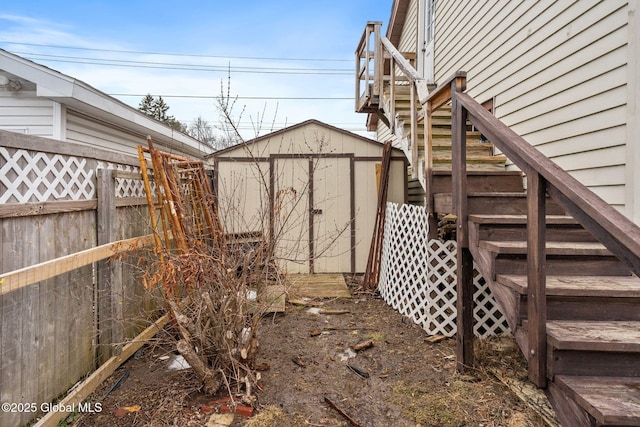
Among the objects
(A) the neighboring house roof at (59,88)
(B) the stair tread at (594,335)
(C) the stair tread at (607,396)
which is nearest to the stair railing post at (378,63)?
(A) the neighboring house roof at (59,88)

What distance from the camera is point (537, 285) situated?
1745mm

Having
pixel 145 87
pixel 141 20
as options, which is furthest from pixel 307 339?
pixel 145 87

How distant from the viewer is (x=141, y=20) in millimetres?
17766

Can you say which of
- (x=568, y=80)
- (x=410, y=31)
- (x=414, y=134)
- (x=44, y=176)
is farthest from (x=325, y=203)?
(x=410, y=31)

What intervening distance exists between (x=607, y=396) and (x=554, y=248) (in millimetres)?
1025

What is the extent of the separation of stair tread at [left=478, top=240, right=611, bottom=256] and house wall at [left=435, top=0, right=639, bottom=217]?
0.43 meters

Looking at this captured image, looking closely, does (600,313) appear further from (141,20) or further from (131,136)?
(141,20)

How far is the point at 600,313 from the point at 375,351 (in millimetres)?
1837

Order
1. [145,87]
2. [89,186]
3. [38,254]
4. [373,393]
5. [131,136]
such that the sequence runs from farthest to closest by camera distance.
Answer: [145,87]
[131,136]
[89,186]
[373,393]
[38,254]

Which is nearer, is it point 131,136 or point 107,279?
point 107,279

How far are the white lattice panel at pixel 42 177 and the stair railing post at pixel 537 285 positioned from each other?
107 inches

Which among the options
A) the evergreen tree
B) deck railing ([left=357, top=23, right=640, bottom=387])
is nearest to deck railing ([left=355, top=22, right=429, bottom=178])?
deck railing ([left=357, top=23, right=640, bottom=387])

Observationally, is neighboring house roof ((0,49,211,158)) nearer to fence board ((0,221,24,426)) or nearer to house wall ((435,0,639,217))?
fence board ((0,221,24,426))

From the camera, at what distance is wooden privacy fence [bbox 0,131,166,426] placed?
1.99 metres
